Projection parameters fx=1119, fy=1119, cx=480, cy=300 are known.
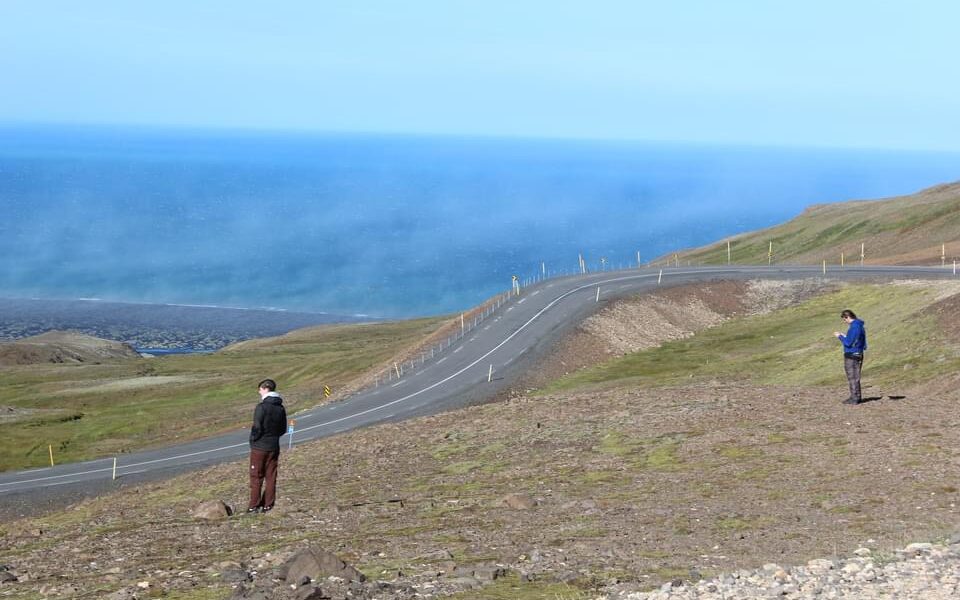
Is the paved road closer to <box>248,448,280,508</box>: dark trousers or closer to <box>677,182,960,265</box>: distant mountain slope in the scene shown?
<box>677,182,960,265</box>: distant mountain slope

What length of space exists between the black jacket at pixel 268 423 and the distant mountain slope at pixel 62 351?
3447 inches

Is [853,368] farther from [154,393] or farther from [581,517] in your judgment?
[154,393]

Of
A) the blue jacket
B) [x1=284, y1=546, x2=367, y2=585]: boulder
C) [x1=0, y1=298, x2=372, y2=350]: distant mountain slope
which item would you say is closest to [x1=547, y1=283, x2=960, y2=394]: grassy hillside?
the blue jacket

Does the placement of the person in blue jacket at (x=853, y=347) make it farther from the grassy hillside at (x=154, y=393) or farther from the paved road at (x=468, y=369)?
the grassy hillside at (x=154, y=393)

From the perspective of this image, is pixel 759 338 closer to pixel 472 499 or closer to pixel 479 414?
pixel 479 414

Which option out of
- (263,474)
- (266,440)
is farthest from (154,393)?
(266,440)

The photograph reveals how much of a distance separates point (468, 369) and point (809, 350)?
60.4 ft

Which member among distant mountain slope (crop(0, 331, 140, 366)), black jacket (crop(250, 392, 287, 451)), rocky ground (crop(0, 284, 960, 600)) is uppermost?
distant mountain slope (crop(0, 331, 140, 366))

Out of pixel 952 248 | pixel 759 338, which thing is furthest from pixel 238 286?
pixel 759 338

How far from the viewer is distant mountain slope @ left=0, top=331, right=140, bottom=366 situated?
10269cm

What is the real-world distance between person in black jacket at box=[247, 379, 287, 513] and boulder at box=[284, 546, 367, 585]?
17.7 ft

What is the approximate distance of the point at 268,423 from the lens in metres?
20.5

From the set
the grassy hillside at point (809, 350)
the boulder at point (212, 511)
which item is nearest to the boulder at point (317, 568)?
the boulder at point (212, 511)

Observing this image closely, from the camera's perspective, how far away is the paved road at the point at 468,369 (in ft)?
143
